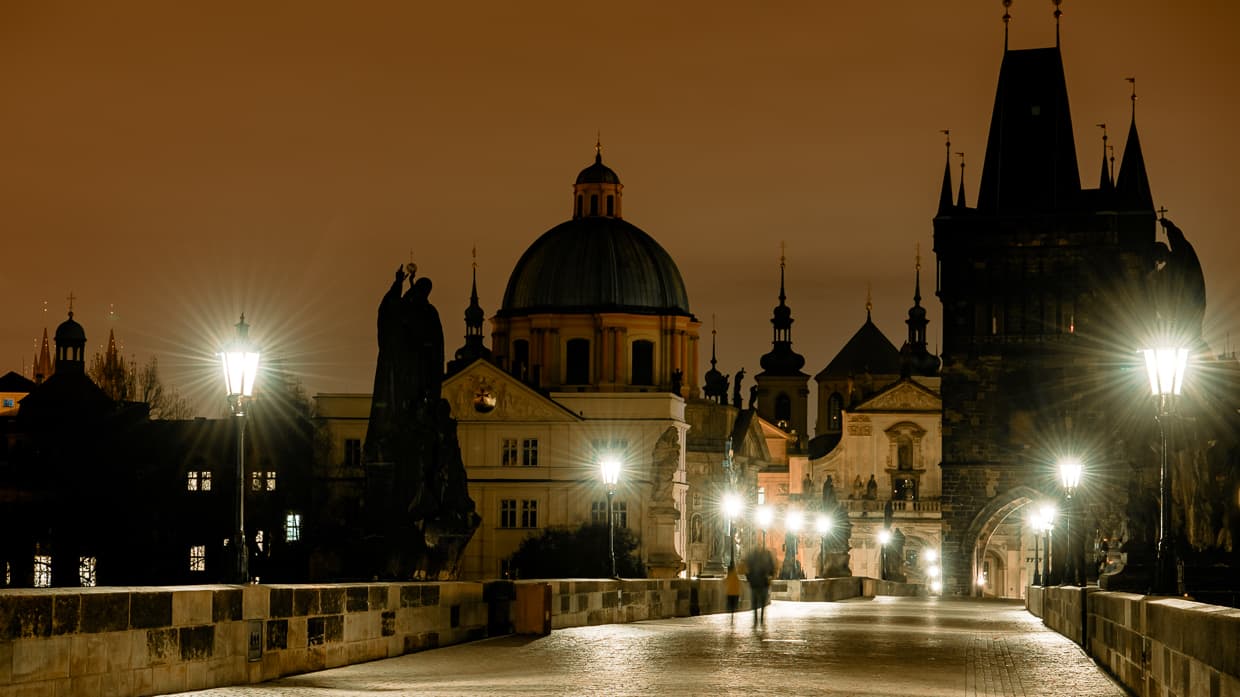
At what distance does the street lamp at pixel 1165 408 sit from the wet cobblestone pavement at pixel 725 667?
1.28 metres

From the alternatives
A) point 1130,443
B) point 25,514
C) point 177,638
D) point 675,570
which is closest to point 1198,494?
point 1130,443

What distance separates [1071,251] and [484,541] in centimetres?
2997

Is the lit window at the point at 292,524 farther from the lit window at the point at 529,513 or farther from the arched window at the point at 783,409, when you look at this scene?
the arched window at the point at 783,409

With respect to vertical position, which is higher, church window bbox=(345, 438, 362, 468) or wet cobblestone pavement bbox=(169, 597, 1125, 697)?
church window bbox=(345, 438, 362, 468)

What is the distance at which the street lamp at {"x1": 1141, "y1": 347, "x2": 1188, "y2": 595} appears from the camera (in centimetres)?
2200

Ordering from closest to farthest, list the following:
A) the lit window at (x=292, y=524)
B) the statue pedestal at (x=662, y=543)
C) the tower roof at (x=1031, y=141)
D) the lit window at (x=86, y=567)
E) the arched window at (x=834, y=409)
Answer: the statue pedestal at (x=662, y=543) < the tower roof at (x=1031, y=141) < the lit window at (x=86, y=567) < the lit window at (x=292, y=524) < the arched window at (x=834, y=409)

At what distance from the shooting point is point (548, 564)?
9788 centimetres

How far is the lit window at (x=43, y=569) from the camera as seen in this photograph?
324 feet

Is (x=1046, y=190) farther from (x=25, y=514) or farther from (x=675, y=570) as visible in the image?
(x=25, y=514)

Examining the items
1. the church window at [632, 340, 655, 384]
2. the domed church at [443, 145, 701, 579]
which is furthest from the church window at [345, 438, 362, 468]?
the church window at [632, 340, 655, 384]

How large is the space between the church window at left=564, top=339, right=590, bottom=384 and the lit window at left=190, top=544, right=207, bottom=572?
21.7 meters

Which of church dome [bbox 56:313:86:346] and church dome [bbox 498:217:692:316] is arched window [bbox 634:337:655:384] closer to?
church dome [bbox 498:217:692:316]

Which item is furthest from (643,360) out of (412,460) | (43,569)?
(412,460)

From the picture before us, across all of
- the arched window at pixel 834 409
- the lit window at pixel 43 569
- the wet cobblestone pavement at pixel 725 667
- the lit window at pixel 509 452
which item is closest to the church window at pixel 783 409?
the arched window at pixel 834 409
